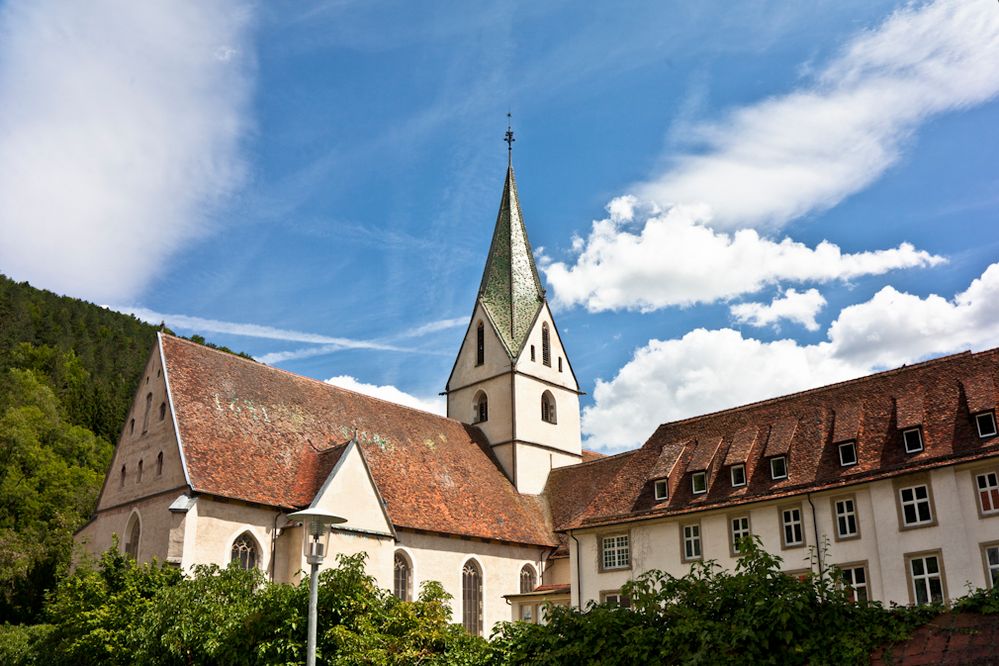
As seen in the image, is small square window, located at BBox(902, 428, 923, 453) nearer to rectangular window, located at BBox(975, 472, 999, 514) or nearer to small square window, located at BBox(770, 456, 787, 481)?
rectangular window, located at BBox(975, 472, 999, 514)

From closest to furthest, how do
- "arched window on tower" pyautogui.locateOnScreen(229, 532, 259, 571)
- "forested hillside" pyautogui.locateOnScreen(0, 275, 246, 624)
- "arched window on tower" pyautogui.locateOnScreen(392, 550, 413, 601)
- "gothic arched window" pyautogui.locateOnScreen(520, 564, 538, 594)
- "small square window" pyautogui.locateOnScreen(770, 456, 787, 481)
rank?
1. "small square window" pyautogui.locateOnScreen(770, 456, 787, 481)
2. "arched window on tower" pyautogui.locateOnScreen(229, 532, 259, 571)
3. "arched window on tower" pyautogui.locateOnScreen(392, 550, 413, 601)
4. "gothic arched window" pyautogui.locateOnScreen(520, 564, 538, 594)
5. "forested hillside" pyautogui.locateOnScreen(0, 275, 246, 624)

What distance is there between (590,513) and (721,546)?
5.60 metres

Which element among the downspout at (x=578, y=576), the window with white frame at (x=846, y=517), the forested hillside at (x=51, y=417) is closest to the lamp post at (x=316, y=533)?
the window with white frame at (x=846, y=517)

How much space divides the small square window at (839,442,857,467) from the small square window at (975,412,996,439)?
3577 mm

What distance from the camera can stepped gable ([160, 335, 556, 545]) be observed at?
3266 cm

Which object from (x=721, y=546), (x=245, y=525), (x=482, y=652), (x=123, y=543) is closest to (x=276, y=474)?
(x=245, y=525)

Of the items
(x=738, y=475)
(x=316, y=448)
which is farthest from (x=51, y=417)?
(x=738, y=475)

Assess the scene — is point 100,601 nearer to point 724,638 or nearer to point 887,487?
point 724,638

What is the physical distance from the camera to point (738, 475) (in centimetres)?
3102

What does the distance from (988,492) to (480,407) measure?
28.5 m

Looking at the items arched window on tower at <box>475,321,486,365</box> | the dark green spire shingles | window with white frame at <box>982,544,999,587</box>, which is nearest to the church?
window with white frame at <box>982,544,999,587</box>

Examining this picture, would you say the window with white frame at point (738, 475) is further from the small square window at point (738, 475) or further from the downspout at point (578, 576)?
the downspout at point (578, 576)

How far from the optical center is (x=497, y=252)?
54656mm

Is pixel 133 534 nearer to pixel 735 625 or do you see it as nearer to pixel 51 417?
pixel 735 625
